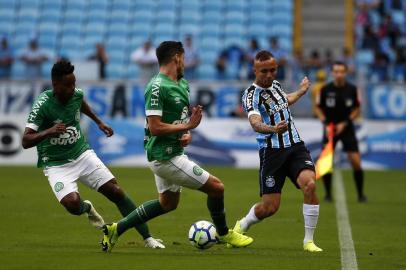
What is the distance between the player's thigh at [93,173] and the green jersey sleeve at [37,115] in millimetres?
675

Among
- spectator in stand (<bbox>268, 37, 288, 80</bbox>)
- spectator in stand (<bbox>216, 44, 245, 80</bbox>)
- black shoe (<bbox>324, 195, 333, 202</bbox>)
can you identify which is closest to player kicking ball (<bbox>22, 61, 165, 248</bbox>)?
black shoe (<bbox>324, 195, 333, 202</bbox>)

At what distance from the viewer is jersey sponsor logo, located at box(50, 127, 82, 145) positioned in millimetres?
10922

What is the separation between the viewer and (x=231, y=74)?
90.1 feet

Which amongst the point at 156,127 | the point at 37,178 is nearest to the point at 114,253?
the point at 156,127

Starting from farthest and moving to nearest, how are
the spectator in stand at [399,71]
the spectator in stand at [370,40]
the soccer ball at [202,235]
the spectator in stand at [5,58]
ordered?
the spectator in stand at [370,40] → the spectator in stand at [5,58] → the spectator in stand at [399,71] → the soccer ball at [202,235]

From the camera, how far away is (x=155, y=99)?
9.96 metres

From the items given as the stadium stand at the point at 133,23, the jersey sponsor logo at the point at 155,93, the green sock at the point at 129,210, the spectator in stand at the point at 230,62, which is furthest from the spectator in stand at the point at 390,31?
the jersey sponsor logo at the point at 155,93

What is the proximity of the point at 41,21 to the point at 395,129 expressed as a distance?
13.2m

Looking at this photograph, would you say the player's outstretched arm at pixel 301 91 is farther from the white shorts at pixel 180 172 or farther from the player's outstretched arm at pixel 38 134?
the player's outstretched arm at pixel 38 134

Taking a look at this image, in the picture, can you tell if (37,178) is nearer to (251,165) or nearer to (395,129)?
(251,165)

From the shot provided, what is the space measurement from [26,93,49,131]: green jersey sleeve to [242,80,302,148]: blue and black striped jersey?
2163mm

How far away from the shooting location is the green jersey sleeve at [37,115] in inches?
417

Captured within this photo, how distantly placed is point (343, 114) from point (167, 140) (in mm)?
7283

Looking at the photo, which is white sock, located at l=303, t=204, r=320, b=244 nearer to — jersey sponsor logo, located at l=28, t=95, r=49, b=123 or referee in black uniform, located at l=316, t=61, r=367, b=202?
jersey sponsor logo, located at l=28, t=95, r=49, b=123
